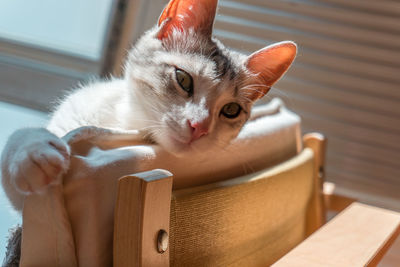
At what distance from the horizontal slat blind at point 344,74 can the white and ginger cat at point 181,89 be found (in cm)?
132

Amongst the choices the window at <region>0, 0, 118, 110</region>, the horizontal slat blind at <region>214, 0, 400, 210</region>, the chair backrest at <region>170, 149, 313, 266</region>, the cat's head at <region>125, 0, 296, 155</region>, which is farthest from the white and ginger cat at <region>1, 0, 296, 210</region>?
the window at <region>0, 0, 118, 110</region>

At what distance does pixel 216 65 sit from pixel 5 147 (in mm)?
524

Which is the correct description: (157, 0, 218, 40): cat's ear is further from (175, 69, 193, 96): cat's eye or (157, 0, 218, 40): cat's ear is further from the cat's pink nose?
the cat's pink nose

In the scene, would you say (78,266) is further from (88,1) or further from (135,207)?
(88,1)

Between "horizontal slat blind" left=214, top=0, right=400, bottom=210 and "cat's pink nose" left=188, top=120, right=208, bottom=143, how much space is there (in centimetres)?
155

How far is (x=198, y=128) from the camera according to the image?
1.05 metres

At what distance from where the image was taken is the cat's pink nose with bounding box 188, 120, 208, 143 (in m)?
1.04

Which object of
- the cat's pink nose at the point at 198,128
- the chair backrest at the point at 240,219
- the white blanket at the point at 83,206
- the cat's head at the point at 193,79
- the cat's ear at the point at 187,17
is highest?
the cat's ear at the point at 187,17

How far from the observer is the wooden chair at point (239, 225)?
0.78 m

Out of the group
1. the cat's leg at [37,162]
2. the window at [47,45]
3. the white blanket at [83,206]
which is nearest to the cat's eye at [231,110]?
the white blanket at [83,206]

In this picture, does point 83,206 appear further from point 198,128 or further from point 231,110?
point 231,110

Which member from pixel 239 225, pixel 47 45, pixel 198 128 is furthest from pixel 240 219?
pixel 47 45

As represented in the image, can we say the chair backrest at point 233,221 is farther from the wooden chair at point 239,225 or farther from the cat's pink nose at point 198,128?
the cat's pink nose at point 198,128

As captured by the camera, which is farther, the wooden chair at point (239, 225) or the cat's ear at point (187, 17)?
the cat's ear at point (187, 17)
